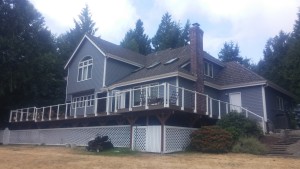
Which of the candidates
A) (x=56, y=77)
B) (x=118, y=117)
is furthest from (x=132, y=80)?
(x=56, y=77)

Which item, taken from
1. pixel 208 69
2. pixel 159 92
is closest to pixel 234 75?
pixel 208 69

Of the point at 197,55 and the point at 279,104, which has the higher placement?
the point at 197,55

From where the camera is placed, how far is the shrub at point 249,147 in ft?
61.0

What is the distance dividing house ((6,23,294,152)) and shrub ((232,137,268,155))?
3491mm

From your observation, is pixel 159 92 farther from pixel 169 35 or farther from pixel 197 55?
pixel 169 35

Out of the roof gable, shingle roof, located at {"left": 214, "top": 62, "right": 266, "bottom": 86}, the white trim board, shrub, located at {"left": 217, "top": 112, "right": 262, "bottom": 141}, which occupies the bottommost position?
shrub, located at {"left": 217, "top": 112, "right": 262, "bottom": 141}

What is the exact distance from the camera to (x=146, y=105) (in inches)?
773

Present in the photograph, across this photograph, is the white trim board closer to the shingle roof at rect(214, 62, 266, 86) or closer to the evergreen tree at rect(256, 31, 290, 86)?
the shingle roof at rect(214, 62, 266, 86)

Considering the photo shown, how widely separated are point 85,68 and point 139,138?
42.2ft

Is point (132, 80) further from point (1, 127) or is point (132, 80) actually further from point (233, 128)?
point (1, 127)

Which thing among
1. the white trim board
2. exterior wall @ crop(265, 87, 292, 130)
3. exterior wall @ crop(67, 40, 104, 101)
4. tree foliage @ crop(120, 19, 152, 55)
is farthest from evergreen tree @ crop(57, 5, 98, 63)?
exterior wall @ crop(265, 87, 292, 130)

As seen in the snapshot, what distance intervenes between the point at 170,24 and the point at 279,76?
1215 inches

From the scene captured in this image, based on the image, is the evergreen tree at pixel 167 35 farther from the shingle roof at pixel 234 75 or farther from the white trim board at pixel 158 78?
the white trim board at pixel 158 78

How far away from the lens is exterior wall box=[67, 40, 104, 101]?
29.1 meters
